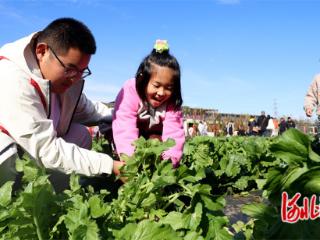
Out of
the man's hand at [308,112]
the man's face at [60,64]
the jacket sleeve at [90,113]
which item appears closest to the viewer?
the man's face at [60,64]

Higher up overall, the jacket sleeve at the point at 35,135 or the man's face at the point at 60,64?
the man's face at the point at 60,64

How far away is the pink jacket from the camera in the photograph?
3.05m

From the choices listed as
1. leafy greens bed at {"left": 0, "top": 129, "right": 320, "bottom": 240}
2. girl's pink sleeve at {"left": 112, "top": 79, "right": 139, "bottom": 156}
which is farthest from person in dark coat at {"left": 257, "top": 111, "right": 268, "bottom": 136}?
leafy greens bed at {"left": 0, "top": 129, "right": 320, "bottom": 240}

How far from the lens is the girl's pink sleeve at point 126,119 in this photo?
305cm

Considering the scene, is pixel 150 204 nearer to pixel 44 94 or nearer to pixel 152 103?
pixel 44 94

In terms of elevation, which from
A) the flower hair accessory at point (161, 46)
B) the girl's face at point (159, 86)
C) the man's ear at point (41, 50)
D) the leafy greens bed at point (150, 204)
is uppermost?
the flower hair accessory at point (161, 46)

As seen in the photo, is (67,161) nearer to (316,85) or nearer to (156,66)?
(156,66)

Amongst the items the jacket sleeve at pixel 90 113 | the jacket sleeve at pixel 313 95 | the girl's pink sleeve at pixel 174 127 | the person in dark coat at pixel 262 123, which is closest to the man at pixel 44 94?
the jacket sleeve at pixel 90 113

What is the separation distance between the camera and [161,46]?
3539mm

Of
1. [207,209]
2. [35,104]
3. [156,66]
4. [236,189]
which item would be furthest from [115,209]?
[236,189]

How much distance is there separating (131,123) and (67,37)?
758mm

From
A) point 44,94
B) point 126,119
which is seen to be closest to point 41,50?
point 44,94

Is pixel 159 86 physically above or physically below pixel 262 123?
above

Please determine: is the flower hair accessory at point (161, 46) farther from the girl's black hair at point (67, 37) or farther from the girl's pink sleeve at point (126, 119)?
the girl's black hair at point (67, 37)
